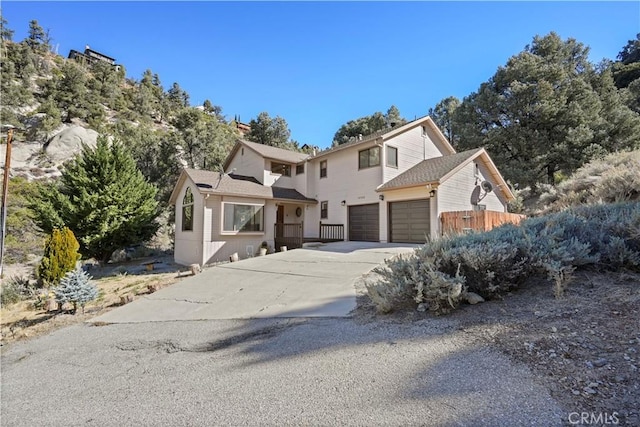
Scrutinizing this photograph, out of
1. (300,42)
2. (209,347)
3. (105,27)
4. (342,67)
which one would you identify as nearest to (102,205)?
(105,27)

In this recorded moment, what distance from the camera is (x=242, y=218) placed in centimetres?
1462

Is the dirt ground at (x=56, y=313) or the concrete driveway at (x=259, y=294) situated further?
the dirt ground at (x=56, y=313)

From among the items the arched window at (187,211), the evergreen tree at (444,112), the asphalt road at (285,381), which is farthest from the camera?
the evergreen tree at (444,112)

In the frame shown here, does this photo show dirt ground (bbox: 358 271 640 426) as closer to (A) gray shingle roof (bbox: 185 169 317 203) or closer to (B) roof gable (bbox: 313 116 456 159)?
(A) gray shingle roof (bbox: 185 169 317 203)

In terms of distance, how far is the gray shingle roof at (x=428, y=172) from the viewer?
1330 centimetres

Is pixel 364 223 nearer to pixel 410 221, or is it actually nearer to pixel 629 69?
pixel 410 221

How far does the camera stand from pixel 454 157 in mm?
15281

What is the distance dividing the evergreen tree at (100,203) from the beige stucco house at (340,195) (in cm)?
212

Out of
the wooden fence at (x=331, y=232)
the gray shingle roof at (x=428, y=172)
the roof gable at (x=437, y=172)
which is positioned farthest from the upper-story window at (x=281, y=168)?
the gray shingle roof at (x=428, y=172)

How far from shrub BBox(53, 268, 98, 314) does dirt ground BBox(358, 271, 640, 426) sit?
21.7 ft

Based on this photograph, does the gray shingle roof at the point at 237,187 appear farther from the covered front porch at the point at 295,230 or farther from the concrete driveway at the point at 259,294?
the concrete driveway at the point at 259,294

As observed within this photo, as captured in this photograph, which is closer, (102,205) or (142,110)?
(102,205)

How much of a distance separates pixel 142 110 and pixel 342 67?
1523 inches

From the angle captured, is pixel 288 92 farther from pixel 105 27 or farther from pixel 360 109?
pixel 360 109
